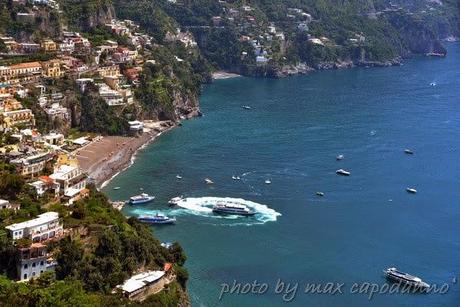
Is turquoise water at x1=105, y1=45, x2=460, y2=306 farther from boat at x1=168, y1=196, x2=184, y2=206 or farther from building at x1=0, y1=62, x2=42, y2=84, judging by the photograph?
building at x1=0, y1=62, x2=42, y2=84

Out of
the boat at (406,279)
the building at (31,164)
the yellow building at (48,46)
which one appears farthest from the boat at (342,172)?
the yellow building at (48,46)

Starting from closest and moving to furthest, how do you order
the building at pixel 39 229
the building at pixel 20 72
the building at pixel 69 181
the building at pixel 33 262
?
the building at pixel 33 262, the building at pixel 39 229, the building at pixel 69 181, the building at pixel 20 72

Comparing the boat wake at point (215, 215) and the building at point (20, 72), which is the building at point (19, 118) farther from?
the boat wake at point (215, 215)

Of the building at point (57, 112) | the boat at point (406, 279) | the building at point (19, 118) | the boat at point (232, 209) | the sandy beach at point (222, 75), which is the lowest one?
the boat at point (406, 279)

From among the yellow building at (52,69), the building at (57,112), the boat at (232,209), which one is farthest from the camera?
the yellow building at (52,69)

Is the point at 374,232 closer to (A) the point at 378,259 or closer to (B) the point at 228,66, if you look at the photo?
(A) the point at 378,259

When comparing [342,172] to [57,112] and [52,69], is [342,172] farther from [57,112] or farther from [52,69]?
[52,69]
